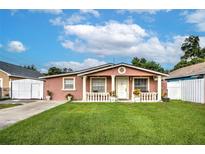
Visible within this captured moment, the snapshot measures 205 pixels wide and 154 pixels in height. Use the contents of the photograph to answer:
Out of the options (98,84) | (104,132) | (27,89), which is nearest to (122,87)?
(98,84)

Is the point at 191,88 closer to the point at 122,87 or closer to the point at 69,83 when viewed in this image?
the point at 122,87

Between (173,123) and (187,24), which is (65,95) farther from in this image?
(173,123)

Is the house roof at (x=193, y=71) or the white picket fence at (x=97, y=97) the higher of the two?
the house roof at (x=193, y=71)

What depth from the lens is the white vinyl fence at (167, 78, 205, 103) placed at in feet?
66.3

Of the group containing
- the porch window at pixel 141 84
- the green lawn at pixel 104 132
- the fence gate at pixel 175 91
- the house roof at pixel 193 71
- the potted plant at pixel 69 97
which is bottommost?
the green lawn at pixel 104 132

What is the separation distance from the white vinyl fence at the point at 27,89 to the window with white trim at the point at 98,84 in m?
4.95

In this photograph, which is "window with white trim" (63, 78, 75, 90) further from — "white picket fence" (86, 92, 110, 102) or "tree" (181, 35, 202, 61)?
"tree" (181, 35, 202, 61)

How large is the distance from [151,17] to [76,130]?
370 inches

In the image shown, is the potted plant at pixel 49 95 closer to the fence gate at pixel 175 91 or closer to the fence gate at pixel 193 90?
the fence gate at pixel 175 91

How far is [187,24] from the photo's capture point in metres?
19.0

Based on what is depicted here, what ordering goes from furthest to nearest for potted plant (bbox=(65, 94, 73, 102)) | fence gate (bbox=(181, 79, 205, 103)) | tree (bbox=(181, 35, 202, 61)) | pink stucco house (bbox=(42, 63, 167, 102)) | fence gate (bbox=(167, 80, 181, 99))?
tree (bbox=(181, 35, 202, 61))
fence gate (bbox=(167, 80, 181, 99))
potted plant (bbox=(65, 94, 73, 102))
pink stucco house (bbox=(42, 63, 167, 102))
fence gate (bbox=(181, 79, 205, 103))

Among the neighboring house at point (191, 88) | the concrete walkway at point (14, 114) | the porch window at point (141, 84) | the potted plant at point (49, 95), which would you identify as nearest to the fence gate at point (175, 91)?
the neighboring house at point (191, 88)

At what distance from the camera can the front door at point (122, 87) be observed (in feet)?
82.0

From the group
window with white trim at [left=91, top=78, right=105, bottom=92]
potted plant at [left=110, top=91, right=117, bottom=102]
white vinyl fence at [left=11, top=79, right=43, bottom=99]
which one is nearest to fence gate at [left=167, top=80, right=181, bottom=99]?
potted plant at [left=110, top=91, right=117, bottom=102]
